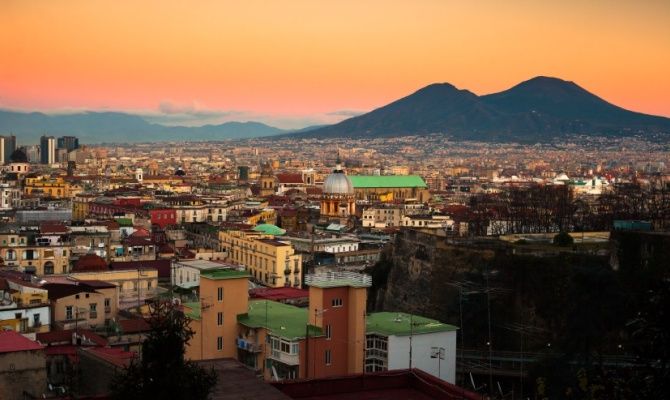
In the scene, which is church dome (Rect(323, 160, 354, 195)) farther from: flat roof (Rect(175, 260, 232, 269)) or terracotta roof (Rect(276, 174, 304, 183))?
terracotta roof (Rect(276, 174, 304, 183))

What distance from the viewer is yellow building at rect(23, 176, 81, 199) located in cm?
7294

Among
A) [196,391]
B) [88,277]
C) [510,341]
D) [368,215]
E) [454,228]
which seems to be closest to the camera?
[196,391]

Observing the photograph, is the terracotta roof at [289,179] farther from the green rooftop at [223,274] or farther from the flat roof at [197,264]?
the green rooftop at [223,274]

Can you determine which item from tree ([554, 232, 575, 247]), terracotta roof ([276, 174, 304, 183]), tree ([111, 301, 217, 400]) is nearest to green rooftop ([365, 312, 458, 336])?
tree ([111, 301, 217, 400])

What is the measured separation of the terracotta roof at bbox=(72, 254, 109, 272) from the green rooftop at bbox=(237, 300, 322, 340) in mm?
9906

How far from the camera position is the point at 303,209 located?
61.1m

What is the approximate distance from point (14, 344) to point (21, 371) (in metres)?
0.52

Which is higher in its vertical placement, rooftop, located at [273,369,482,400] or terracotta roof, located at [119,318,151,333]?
rooftop, located at [273,369,482,400]

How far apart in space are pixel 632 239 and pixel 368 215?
30731 millimetres

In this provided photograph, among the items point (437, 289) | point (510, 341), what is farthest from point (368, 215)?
point (510, 341)

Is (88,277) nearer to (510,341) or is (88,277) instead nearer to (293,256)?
(293,256)

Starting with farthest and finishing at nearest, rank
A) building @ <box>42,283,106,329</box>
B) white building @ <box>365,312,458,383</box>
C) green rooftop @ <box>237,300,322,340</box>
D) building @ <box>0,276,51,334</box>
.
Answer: building @ <box>42,283,106,329</box> < building @ <box>0,276,51,334</box> < white building @ <box>365,312,458,383</box> < green rooftop @ <box>237,300,322,340</box>

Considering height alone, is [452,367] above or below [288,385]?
below

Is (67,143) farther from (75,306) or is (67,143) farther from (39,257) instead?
(75,306)
